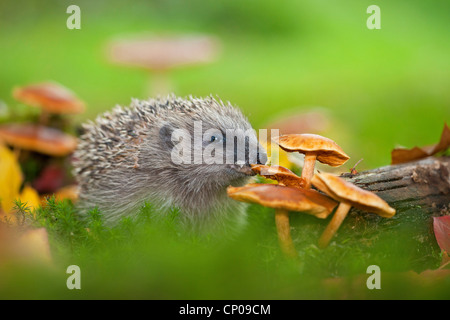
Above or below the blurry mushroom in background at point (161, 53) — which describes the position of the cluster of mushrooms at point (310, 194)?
below

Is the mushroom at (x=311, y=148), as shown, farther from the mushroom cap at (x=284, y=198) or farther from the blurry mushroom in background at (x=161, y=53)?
the blurry mushroom in background at (x=161, y=53)

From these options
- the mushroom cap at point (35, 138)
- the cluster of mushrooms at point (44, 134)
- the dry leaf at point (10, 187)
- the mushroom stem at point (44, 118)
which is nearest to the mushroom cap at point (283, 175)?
the dry leaf at point (10, 187)

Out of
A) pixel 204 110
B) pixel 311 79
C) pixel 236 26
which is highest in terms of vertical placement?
pixel 236 26

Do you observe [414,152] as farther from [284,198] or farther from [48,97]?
[48,97]

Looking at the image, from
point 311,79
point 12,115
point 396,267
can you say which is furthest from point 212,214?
point 311,79

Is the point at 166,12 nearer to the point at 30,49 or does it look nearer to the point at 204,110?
the point at 30,49

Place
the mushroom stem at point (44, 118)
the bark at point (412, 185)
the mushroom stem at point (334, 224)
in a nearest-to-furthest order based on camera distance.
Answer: the mushroom stem at point (334, 224), the bark at point (412, 185), the mushroom stem at point (44, 118)

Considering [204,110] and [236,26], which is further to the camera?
[236,26]

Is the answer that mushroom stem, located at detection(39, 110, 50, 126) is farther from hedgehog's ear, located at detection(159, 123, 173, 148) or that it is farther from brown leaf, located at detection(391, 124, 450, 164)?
brown leaf, located at detection(391, 124, 450, 164)
